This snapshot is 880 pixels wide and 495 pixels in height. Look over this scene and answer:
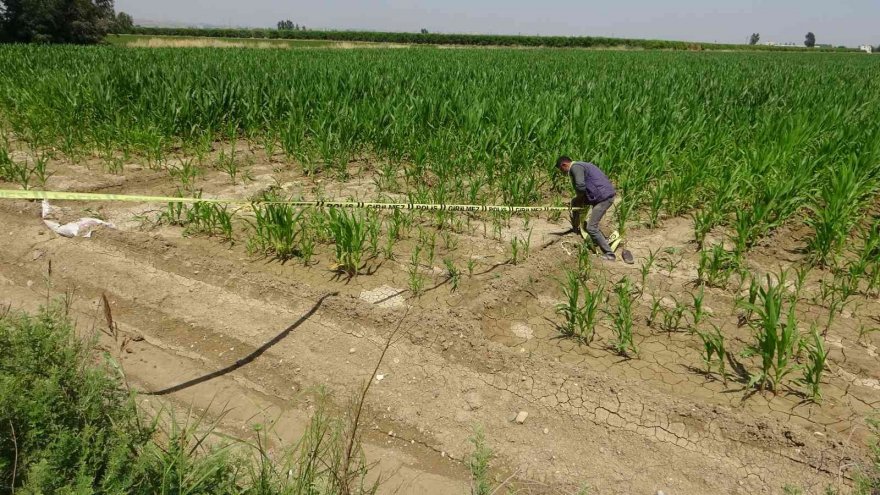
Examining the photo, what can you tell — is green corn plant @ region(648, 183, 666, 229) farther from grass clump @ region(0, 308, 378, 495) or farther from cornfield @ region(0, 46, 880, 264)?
grass clump @ region(0, 308, 378, 495)

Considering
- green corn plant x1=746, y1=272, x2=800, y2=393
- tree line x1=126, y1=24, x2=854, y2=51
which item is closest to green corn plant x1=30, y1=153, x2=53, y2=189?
green corn plant x1=746, y1=272, x2=800, y2=393

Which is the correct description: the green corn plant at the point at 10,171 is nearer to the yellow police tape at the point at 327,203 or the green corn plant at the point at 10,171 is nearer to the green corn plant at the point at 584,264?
the yellow police tape at the point at 327,203

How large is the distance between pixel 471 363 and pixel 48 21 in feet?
146

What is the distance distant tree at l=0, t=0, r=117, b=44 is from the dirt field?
40.2 m

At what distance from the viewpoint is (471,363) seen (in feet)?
11.1

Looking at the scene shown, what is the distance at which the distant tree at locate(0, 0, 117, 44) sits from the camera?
34844mm

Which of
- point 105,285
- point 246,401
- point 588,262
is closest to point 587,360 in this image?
point 588,262

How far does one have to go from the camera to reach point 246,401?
3.14 meters

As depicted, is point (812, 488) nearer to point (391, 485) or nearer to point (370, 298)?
point (391, 485)

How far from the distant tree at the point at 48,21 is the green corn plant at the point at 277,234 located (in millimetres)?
41135

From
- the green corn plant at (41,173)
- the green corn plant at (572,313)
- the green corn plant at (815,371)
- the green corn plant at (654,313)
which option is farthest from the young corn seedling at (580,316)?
the green corn plant at (41,173)

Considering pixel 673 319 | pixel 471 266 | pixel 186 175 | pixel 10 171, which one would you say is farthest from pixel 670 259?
pixel 10 171

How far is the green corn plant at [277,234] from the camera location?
4625 mm

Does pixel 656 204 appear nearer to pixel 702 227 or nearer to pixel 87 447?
pixel 702 227
